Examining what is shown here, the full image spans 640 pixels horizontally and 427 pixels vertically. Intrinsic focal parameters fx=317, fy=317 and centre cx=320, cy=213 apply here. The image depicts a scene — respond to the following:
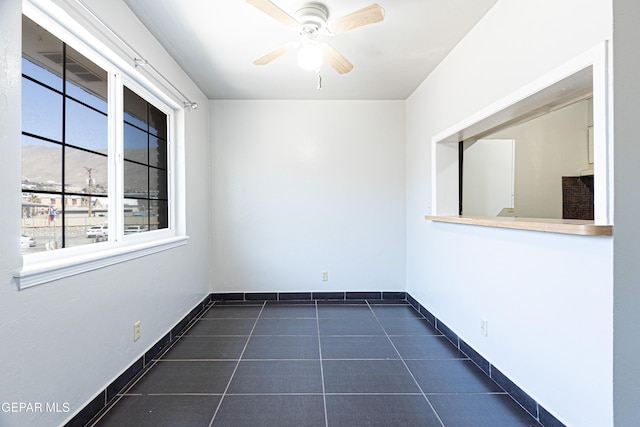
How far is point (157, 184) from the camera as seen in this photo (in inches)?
110

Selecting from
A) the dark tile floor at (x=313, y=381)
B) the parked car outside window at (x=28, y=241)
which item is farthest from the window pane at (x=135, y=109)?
the dark tile floor at (x=313, y=381)

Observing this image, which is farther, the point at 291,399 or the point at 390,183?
the point at 390,183

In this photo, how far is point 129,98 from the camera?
2.33 metres

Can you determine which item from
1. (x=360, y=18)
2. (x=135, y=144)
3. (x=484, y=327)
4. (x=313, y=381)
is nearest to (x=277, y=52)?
(x=360, y=18)

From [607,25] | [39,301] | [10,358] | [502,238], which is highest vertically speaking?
[607,25]

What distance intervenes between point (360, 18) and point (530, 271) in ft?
5.56

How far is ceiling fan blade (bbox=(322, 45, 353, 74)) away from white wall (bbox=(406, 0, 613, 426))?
3.02 feet

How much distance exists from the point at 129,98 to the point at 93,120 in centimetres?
48

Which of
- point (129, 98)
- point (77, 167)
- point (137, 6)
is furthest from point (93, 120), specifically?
point (137, 6)

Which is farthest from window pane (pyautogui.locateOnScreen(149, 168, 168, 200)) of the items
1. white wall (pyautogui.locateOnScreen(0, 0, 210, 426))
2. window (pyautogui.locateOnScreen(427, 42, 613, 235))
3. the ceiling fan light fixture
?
window (pyautogui.locateOnScreen(427, 42, 613, 235))

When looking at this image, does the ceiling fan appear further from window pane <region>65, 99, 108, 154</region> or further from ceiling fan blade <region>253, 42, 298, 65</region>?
window pane <region>65, 99, 108, 154</region>

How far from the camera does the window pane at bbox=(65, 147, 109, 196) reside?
1.74 m

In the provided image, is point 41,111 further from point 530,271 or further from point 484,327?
point 484,327

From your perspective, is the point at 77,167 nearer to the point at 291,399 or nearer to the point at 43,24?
the point at 43,24
